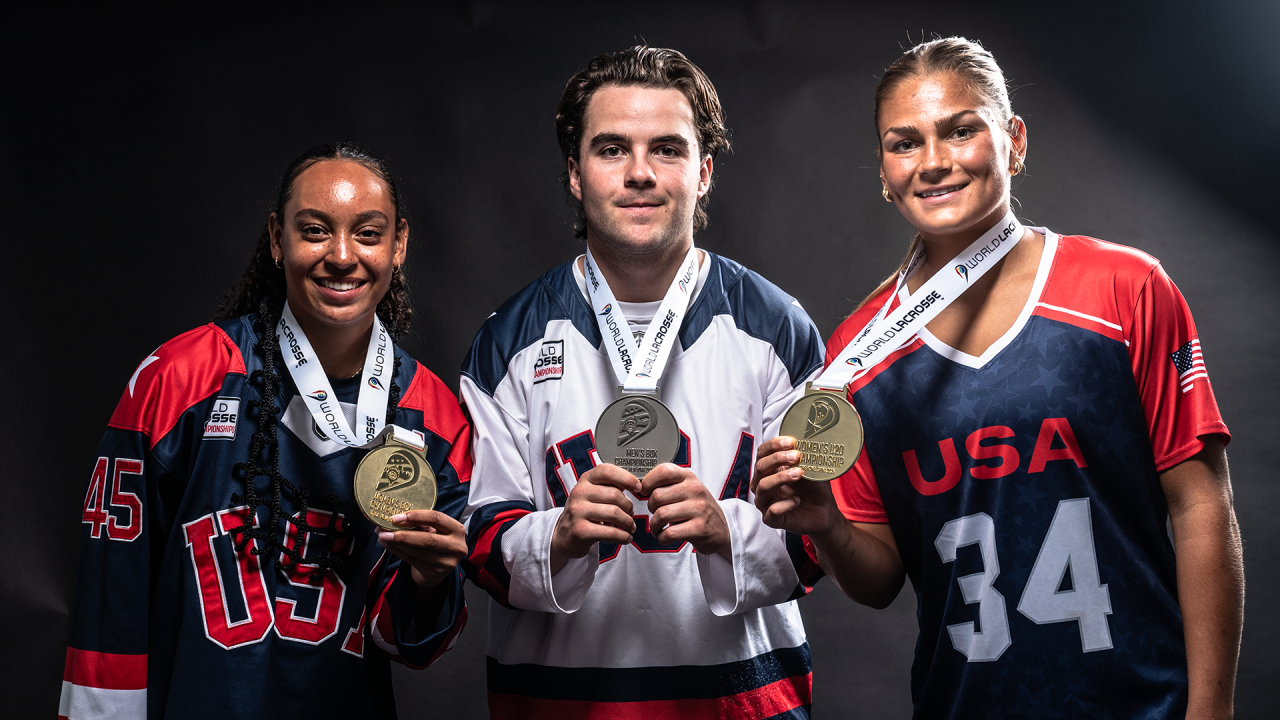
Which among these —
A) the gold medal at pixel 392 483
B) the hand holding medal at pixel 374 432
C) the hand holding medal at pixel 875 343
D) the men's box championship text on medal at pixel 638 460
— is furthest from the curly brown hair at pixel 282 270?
the hand holding medal at pixel 875 343

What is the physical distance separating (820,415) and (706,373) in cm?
52

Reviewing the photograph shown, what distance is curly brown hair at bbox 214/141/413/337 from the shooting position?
2.54 m

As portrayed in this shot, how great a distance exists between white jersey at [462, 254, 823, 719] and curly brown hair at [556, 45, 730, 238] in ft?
1.43

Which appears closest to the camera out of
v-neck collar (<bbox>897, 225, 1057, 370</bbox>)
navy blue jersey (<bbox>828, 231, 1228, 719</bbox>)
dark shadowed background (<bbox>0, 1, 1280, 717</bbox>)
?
navy blue jersey (<bbox>828, 231, 1228, 719</bbox>)

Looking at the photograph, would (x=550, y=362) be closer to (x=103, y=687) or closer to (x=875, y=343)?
(x=875, y=343)

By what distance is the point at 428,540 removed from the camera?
205 centimetres

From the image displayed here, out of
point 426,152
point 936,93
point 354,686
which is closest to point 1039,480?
point 936,93

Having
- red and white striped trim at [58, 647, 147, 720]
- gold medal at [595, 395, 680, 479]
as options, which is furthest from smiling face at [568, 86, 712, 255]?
red and white striped trim at [58, 647, 147, 720]

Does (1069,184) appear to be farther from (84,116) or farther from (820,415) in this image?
(84,116)

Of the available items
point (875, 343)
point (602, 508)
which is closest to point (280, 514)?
point (602, 508)

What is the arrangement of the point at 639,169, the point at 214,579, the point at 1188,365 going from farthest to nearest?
1. the point at 639,169
2. the point at 214,579
3. the point at 1188,365

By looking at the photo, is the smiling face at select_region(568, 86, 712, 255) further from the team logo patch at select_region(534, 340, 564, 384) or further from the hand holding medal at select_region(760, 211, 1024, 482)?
the hand holding medal at select_region(760, 211, 1024, 482)

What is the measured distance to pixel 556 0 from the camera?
166 inches

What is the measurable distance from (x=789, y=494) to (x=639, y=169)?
2.94 ft
